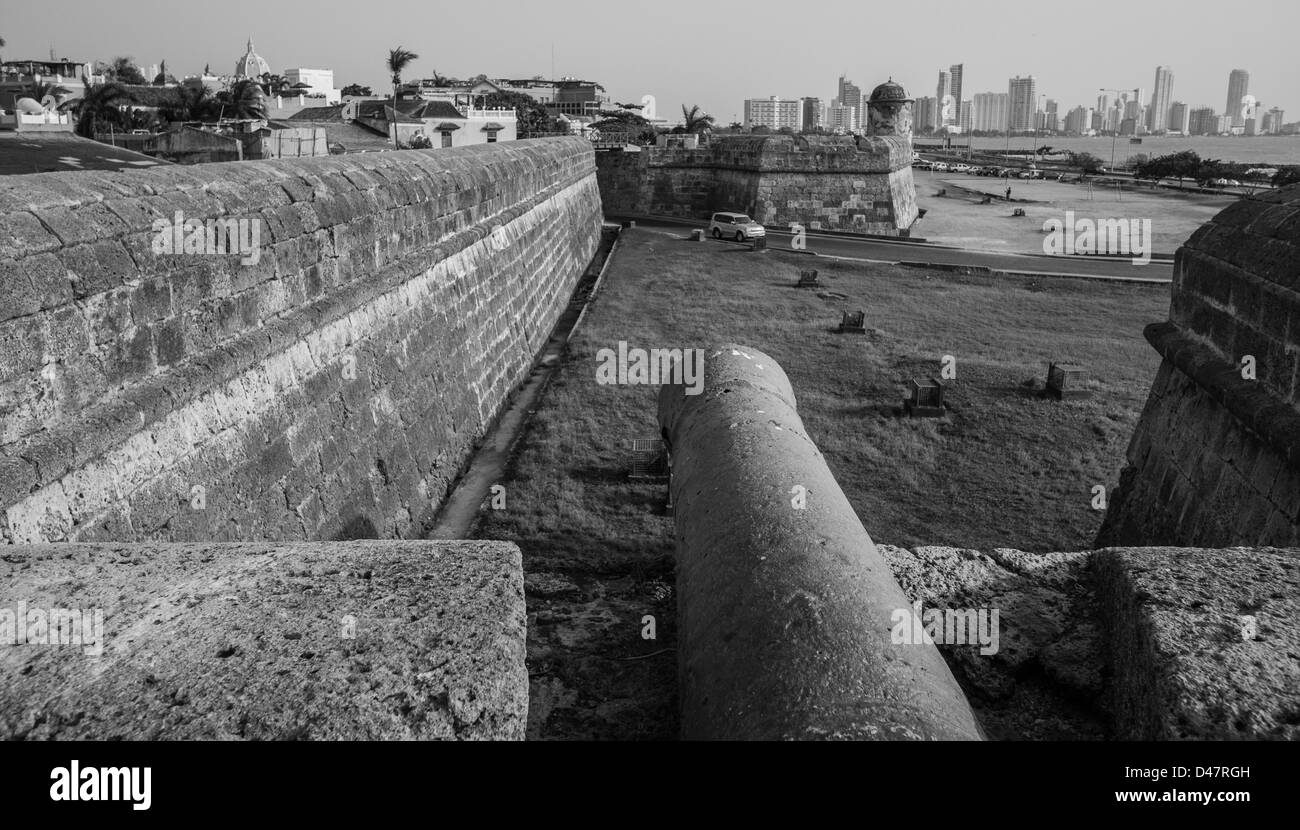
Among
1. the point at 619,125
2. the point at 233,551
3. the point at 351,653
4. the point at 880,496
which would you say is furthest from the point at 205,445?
the point at 619,125

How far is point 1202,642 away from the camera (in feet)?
7.86

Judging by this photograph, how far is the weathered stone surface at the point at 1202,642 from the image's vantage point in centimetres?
214

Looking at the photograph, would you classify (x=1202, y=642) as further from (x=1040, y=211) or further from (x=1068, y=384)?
(x=1040, y=211)

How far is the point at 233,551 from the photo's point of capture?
2.82 metres

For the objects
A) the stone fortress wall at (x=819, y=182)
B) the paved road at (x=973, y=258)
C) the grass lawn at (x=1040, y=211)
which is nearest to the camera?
the paved road at (x=973, y=258)

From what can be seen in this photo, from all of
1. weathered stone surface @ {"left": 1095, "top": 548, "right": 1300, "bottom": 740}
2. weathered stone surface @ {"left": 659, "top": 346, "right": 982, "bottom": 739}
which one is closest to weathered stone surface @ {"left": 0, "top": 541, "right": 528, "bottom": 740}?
weathered stone surface @ {"left": 659, "top": 346, "right": 982, "bottom": 739}

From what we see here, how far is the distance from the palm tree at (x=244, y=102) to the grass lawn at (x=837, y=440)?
114ft

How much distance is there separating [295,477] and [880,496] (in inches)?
210

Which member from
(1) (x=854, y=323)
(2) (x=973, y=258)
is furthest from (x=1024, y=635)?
(2) (x=973, y=258)

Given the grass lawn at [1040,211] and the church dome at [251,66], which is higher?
the church dome at [251,66]

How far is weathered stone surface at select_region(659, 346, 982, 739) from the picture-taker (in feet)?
6.76

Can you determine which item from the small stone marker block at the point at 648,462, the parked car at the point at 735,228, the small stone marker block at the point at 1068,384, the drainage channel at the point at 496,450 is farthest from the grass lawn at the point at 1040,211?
the small stone marker block at the point at 648,462

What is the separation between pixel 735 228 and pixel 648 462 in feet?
61.9

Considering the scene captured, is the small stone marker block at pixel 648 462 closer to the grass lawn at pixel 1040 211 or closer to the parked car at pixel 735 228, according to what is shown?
the parked car at pixel 735 228
